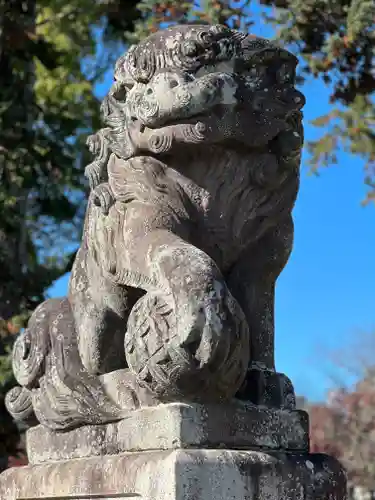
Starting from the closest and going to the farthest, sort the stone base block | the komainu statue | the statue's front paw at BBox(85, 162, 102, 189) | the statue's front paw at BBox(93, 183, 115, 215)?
the stone base block < the komainu statue < the statue's front paw at BBox(93, 183, 115, 215) < the statue's front paw at BBox(85, 162, 102, 189)

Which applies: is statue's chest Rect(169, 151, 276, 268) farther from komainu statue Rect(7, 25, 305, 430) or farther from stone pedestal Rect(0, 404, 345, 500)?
stone pedestal Rect(0, 404, 345, 500)

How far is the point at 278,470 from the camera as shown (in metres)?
2.20

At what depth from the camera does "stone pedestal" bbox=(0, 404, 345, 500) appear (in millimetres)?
2082

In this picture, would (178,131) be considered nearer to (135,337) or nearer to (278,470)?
(135,337)

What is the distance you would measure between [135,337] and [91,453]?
1.56 feet

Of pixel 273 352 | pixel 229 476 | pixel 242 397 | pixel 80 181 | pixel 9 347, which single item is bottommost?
pixel 229 476

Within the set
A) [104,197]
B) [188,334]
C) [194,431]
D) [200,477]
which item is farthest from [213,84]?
[200,477]

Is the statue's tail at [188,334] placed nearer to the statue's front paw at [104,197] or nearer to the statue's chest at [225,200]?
the statue's chest at [225,200]

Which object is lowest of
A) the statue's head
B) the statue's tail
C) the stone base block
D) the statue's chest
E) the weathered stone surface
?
the stone base block

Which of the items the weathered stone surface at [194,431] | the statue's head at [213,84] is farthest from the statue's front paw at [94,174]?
the weathered stone surface at [194,431]

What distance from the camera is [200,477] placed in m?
2.07

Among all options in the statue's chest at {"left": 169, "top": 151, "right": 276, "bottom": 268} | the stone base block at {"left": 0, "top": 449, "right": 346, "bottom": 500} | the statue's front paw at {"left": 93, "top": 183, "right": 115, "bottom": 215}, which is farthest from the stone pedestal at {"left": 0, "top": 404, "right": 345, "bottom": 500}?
the statue's front paw at {"left": 93, "top": 183, "right": 115, "bottom": 215}

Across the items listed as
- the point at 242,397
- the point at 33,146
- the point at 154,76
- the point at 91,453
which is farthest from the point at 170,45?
the point at 33,146

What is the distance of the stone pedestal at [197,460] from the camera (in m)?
2.08
